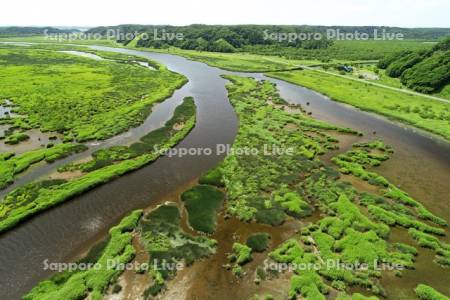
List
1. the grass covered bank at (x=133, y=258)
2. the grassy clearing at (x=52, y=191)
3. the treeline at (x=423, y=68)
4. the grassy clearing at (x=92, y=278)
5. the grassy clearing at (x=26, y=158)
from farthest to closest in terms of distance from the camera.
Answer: the treeline at (x=423, y=68) → the grassy clearing at (x=26, y=158) → the grassy clearing at (x=52, y=191) → the grass covered bank at (x=133, y=258) → the grassy clearing at (x=92, y=278)

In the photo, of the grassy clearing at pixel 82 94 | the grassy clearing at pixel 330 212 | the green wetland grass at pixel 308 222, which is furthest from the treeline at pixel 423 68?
the grassy clearing at pixel 82 94

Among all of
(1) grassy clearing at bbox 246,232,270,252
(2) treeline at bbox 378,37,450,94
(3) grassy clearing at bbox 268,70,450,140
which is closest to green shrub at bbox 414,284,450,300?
(1) grassy clearing at bbox 246,232,270,252

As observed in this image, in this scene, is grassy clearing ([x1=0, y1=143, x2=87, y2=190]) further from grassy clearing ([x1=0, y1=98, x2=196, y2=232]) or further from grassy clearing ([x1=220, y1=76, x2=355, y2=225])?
grassy clearing ([x1=220, y1=76, x2=355, y2=225])

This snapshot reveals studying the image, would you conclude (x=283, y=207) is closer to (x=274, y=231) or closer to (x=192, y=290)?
(x=274, y=231)

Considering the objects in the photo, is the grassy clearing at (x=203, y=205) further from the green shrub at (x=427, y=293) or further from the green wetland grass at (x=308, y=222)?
the green shrub at (x=427, y=293)

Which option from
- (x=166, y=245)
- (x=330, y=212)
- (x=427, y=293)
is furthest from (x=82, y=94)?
(x=427, y=293)

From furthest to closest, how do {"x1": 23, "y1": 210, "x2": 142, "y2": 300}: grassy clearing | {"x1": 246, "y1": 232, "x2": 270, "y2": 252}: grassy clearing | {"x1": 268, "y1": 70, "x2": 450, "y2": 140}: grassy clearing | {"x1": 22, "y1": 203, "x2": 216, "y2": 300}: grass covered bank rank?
{"x1": 268, "y1": 70, "x2": 450, "y2": 140}: grassy clearing < {"x1": 246, "y1": 232, "x2": 270, "y2": 252}: grassy clearing < {"x1": 22, "y1": 203, "x2": 216, "y2": 300}: grass covered bank < {"x1": 23, "y1": 210, "x2": 142, "y2": 300}: grassy clearing

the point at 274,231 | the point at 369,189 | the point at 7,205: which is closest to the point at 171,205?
the point at 274,231

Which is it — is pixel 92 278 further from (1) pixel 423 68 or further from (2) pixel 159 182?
(1) pixel 423 68
